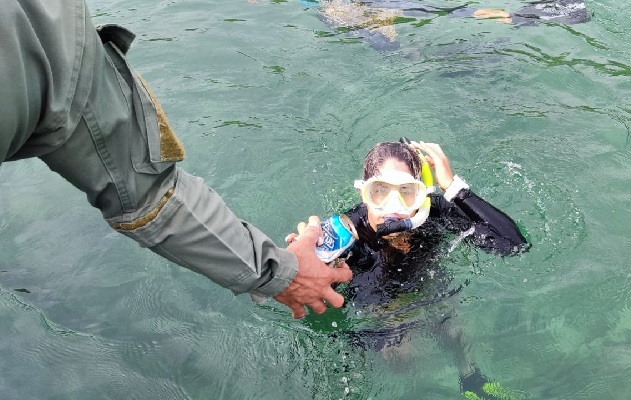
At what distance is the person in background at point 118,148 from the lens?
143 cm

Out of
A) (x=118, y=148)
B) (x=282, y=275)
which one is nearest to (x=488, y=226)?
(x=282, y=275)

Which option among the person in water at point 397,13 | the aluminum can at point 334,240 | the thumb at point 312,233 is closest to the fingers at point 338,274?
the thumb at point 312,233

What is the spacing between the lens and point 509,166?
449cm

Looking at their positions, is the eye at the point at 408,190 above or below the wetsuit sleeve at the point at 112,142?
below

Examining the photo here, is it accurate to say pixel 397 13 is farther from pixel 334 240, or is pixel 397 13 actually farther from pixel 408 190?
pixel 334 240

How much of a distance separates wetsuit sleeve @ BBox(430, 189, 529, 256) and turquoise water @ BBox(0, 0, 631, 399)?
1.05ft

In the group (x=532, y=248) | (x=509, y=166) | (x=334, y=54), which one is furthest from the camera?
(x=334, y=54)

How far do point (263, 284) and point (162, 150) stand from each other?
756 mm

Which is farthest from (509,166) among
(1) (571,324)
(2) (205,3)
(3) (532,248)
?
(2) (205,3)

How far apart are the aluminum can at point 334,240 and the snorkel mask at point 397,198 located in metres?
0.19

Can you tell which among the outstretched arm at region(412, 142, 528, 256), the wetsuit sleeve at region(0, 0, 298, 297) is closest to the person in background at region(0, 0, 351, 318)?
the wetsuit sleeve at region(0, 0, 298, 297)

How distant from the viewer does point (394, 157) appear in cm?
332

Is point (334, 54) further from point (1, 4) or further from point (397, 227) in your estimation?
point (1, 4)

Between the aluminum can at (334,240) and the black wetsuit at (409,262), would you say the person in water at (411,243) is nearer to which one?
the black wetsuit at (409,262)
